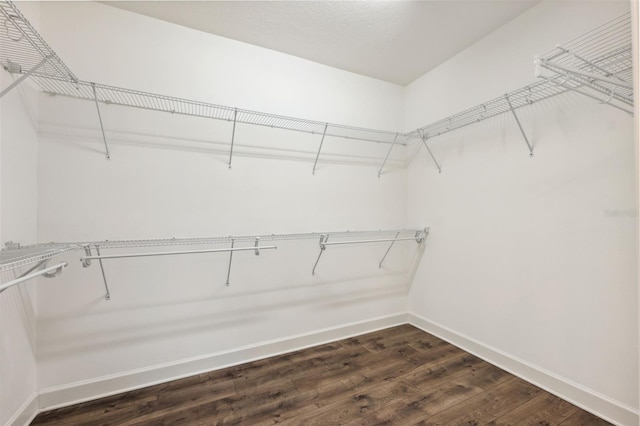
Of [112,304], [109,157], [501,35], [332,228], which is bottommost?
[112,304]

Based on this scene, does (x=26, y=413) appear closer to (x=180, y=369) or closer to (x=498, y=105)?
(x=180, y=369)

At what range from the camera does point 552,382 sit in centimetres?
172

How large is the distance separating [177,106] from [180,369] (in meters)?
1.89

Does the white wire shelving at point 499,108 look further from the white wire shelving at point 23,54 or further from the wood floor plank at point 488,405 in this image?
the white wire shelving at point 23,54

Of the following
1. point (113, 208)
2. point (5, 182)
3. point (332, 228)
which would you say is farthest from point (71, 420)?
point (332, 228)

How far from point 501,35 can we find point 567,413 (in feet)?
8.40

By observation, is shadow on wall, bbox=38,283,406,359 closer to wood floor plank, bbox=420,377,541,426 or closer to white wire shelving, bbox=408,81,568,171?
wood floor plank, bbox=420,377,541,426

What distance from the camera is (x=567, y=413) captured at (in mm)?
1538

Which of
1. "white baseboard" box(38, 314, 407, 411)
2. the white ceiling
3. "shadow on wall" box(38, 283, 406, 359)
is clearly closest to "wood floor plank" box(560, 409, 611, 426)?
"white baseboard" box(38, 314, 407, 411)

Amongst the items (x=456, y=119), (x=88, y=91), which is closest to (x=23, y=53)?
(x=88, y=91)

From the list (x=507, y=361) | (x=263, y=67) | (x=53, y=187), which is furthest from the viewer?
(x=263, y=67)

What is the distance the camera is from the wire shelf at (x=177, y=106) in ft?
5.32

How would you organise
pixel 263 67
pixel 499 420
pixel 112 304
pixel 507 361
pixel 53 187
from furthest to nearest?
pixel 263 67 < pixel 507 361 < pixel 112 304 < pixel 53 187 < pixel 499 420

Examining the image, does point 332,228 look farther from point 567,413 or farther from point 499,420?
point 567,413
